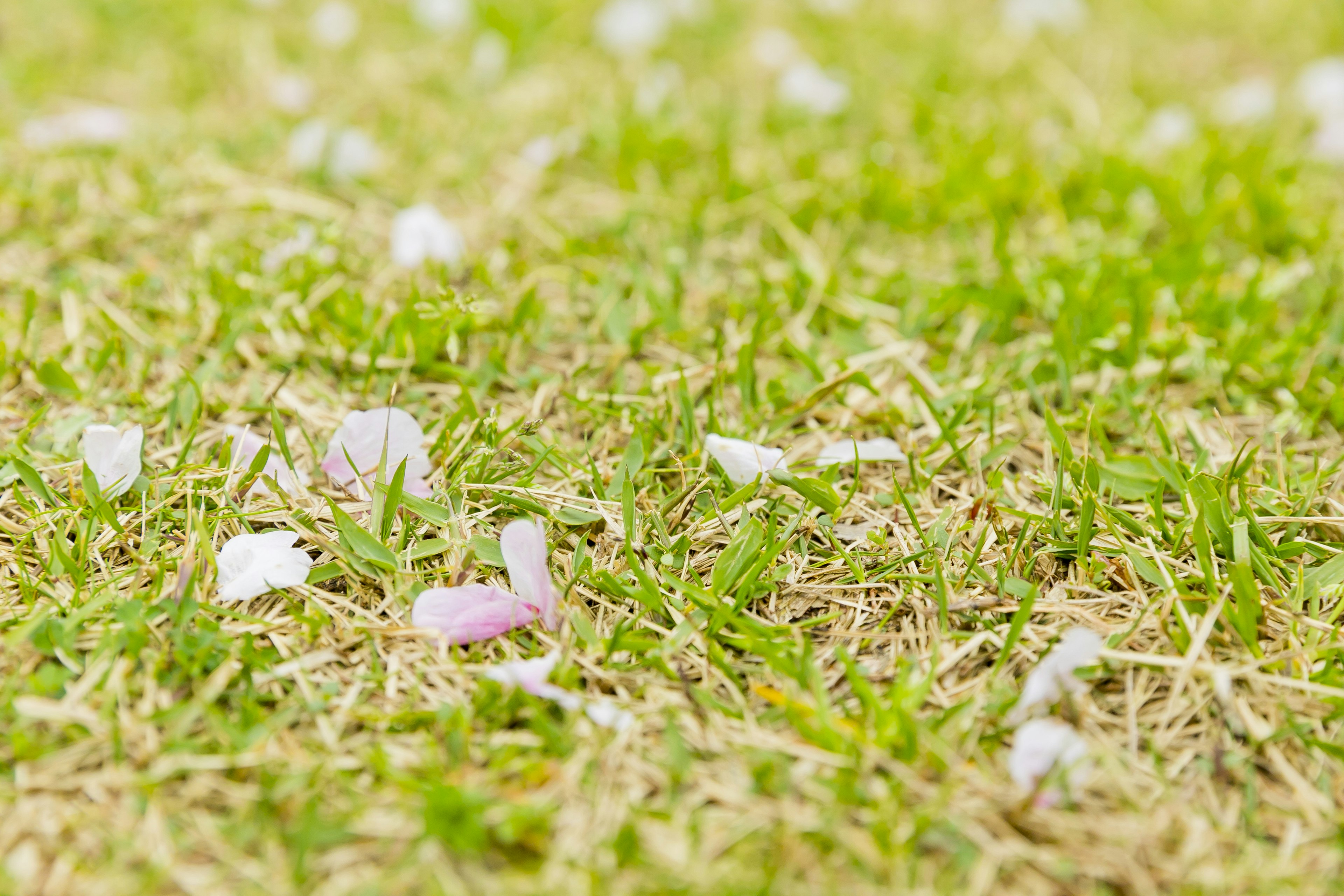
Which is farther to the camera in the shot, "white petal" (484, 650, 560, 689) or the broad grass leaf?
the broad grass leaf

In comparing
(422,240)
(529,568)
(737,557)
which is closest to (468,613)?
(529,568)

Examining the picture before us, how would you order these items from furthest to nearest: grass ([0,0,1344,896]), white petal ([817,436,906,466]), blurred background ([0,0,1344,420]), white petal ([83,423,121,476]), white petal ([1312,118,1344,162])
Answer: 1. white petal ([1312,118,1344,162])
2. blurred background ([0,0,1344,420])
3. white petal ([817,436,906,466])
4. white petal ([83,423,121,476])
5. grass ([0,0,1344,896])

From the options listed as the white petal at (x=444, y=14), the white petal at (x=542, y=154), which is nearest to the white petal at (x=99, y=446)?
the white petal at (x=542, y=154)

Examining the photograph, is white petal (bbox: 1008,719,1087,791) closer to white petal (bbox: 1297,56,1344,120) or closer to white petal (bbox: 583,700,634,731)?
white petal (bbox: 583,700,634,731)

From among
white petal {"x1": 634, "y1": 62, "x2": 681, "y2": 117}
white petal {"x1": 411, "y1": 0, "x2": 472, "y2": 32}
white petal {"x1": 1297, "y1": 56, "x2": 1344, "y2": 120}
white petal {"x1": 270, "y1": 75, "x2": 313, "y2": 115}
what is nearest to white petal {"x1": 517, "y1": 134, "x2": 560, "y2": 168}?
white petal {"x1": 634, "y1": 62, "x2": 681, "y2": 117}

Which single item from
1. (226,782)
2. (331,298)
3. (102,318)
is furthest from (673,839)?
(102,318)

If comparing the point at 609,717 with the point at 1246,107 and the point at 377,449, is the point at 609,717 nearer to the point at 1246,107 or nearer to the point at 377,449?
the point at 377,449

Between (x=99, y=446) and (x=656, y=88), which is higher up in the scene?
(x=656, y=88)
